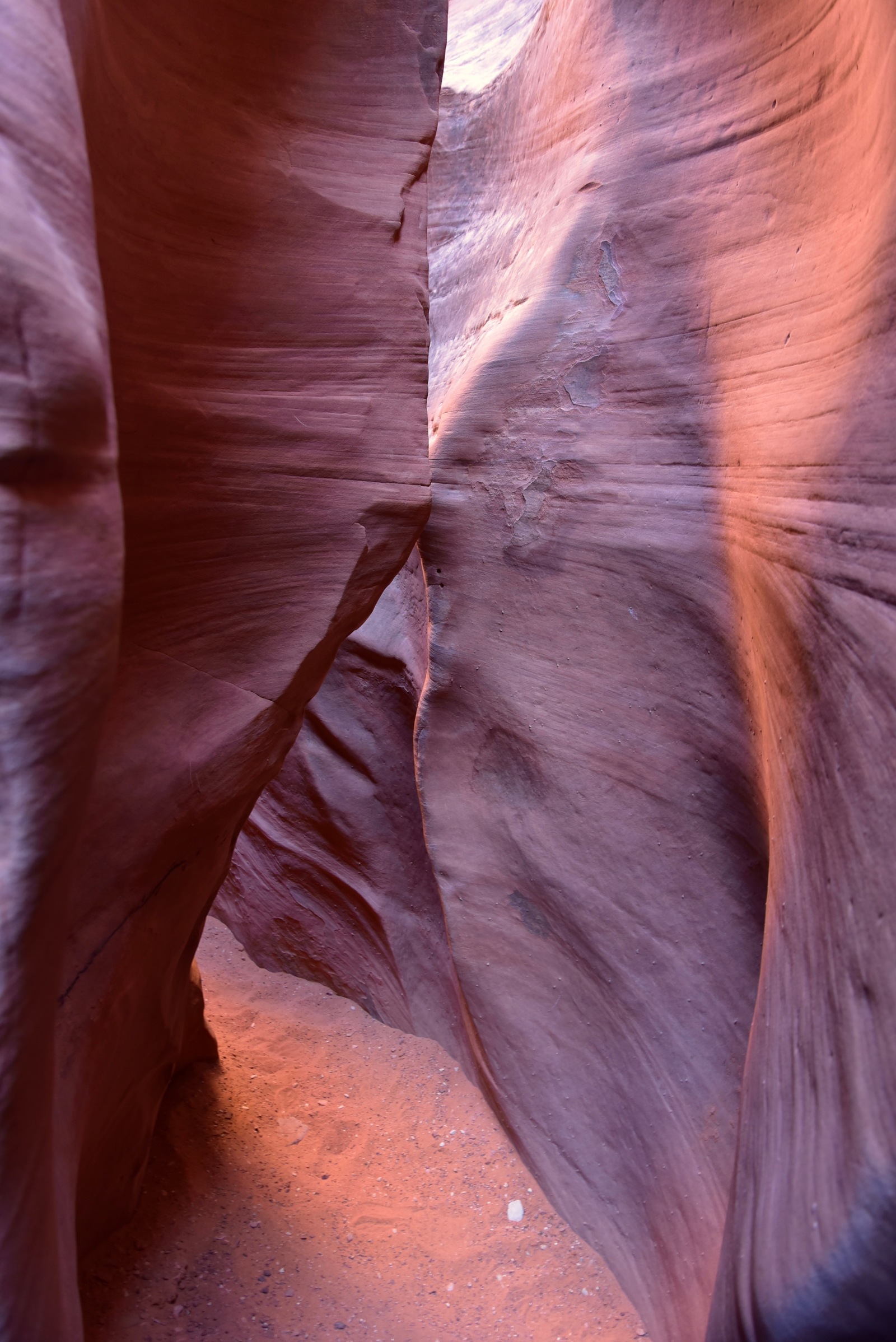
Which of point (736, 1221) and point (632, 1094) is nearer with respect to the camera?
point (736, 1221)

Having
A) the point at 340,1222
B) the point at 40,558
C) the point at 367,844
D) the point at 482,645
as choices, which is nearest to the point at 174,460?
the point at 40,558

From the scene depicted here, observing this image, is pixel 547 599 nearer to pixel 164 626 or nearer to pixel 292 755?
pixel 164 626

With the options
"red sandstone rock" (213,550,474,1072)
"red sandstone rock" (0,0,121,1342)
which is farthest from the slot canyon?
"red sandstone rock" (213,550,474,1072)

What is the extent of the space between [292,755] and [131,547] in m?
1.95

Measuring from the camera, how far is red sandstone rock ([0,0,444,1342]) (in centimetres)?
118

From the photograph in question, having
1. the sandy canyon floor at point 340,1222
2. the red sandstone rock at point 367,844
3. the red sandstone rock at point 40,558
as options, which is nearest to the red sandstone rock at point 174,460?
the red sandstone rock at point 40,558

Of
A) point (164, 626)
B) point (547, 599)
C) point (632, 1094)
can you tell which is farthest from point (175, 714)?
point (632, 1094)

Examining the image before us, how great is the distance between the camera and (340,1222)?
2.55 metres

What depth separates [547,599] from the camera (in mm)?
2619

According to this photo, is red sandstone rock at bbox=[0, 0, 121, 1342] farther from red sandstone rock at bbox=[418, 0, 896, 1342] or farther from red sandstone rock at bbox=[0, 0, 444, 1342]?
red sandstone rock at bbox=[418, 0, 896, 1342]

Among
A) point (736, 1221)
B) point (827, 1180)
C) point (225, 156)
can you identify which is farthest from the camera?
point (225, 156)

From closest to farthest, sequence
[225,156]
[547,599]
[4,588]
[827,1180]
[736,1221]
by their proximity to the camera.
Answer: [4,588] → [827,1180] → [736,1221] → [225,156] → [547,599]

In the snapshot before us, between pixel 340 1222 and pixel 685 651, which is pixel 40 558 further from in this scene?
pixel 340 1222

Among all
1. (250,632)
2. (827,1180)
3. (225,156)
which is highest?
(225,156)
